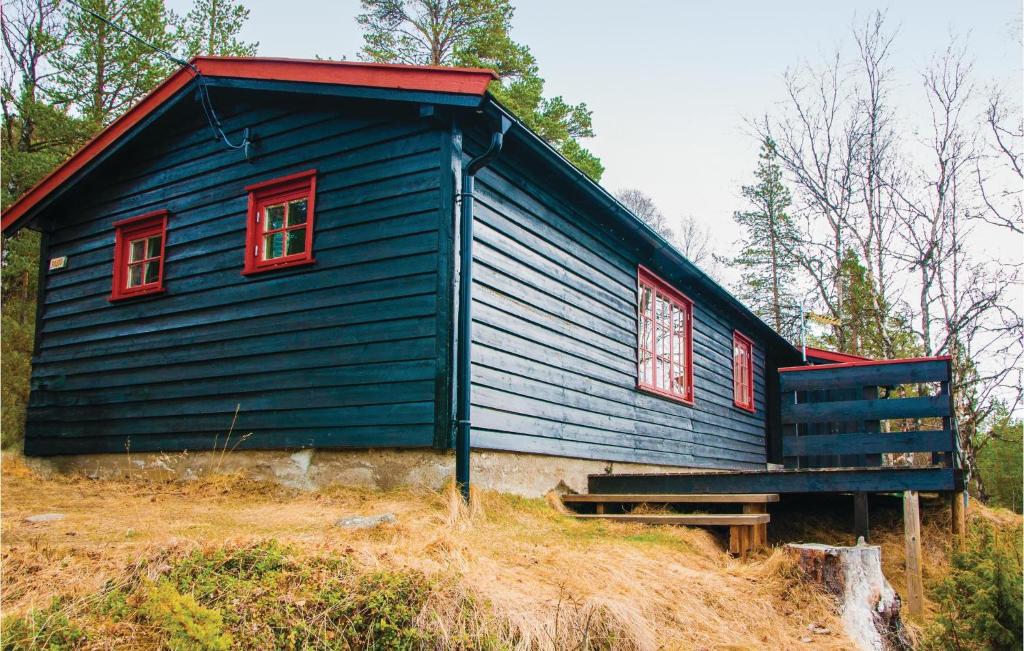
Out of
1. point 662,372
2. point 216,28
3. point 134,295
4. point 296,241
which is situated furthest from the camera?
point 216,28

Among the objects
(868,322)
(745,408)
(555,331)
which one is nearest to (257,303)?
(555,331)

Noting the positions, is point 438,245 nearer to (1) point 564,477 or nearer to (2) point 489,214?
(2) point 489,214

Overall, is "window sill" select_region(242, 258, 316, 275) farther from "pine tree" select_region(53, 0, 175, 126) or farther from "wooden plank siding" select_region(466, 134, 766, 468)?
"pine tree" select_region(53, 0, 175, 126)

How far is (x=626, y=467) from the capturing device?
9523 mm

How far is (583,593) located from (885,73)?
2097 centimetres

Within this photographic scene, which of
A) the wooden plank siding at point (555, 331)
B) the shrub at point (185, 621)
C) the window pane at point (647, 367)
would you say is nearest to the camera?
the shrub at point (185, 621)

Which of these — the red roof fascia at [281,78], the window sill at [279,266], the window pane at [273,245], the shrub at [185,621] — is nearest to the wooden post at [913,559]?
the red roof fascia at [281,78]

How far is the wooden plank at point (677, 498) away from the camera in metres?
6.81

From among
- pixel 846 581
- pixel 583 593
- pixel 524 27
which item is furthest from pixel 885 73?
pixel 583 593

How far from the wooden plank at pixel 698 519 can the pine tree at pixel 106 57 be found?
1528 cm

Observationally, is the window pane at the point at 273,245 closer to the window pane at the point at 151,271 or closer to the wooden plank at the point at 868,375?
the window pane at the point at 151,271

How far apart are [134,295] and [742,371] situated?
35.5 feet

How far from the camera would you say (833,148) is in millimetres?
21734

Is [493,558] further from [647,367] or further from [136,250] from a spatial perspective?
[136,250]
